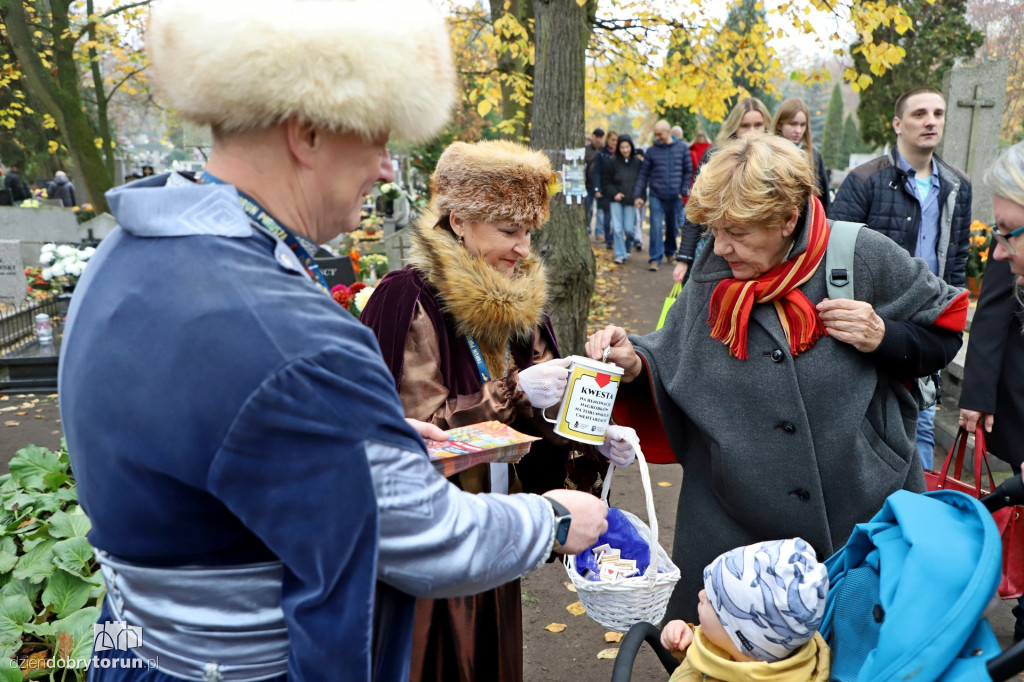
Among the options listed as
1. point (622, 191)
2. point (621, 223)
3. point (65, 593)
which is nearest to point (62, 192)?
point (621, 223)

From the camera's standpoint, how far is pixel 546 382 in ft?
7.67

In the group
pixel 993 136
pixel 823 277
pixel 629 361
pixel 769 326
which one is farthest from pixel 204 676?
pixel 993 136

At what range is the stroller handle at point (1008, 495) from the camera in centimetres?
189

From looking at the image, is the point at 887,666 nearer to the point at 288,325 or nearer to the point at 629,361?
the point at 629,361

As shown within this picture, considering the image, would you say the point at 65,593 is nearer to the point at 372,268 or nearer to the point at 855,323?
the point at 855,323

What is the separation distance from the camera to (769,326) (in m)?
2.38

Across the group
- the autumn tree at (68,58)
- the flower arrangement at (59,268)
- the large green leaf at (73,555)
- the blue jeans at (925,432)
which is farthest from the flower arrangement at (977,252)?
the autumn tree at (68,58)

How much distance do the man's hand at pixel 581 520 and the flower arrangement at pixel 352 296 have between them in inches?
156

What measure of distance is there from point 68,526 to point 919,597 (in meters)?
3.25

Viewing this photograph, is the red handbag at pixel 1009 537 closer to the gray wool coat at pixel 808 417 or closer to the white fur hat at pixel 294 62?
the gray wool coat at pixel 808 417

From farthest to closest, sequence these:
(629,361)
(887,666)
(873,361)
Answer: (629,361) < (873,361) < (887,666)

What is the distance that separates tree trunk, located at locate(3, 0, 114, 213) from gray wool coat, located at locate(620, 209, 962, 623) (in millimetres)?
15638

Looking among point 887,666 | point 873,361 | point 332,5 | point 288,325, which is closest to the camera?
point 288,325

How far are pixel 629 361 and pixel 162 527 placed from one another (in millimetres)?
1679
